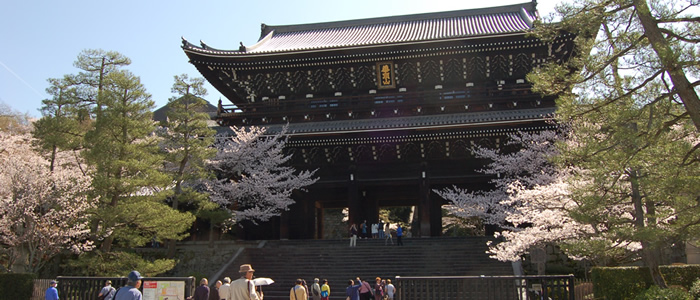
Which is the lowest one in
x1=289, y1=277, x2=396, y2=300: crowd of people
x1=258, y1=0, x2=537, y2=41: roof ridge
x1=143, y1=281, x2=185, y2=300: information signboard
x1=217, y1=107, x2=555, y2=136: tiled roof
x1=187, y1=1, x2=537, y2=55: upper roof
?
x1=289, y1=277, x2=396, y2=300: crowd of people

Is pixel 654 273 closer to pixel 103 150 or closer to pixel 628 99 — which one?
pixel 628 99

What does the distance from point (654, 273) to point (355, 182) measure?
14975 millimetres

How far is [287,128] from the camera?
→ 2642 centimetres

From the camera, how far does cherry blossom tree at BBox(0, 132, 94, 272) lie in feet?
57.9

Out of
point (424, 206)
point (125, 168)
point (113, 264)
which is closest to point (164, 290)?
point (113, 264)

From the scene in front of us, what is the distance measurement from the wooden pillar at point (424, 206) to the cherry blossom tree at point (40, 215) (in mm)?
13623

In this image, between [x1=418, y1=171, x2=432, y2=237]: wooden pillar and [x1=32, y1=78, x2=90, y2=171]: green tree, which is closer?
[x1=32, y1=78, x2=90, y2=171]: green tree

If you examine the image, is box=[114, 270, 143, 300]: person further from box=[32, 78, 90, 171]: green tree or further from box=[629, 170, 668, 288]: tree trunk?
box=[32, 78, 90, 171]: green tree

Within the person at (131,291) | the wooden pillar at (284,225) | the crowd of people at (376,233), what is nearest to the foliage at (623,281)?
the crowd of people at (376,233)

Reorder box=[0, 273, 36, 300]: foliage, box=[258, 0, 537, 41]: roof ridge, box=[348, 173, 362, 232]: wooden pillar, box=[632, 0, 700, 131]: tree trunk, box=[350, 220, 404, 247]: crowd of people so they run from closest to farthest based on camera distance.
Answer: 1. box=[632, 0, 700, 131]: tree trunk
2. box=[0, 273, 36, 300]: foliage
3. box=[350, 220, 404, 247]: crowd of people
4. box=[348, 173, 362, 232]: wooden pillar
5. box=[258, 0, 537, 41]: roof ridge

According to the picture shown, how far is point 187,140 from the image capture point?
70.1 feet

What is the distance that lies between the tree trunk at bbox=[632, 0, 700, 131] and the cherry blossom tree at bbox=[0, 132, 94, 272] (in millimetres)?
16153

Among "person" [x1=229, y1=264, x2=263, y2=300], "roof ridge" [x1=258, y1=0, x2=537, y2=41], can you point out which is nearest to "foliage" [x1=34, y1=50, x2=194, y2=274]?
"person" [x1=229, y1=264, x2=263, y2=300]

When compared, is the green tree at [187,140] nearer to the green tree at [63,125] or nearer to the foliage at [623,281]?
the green tree at [63,125]
